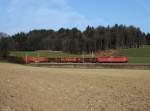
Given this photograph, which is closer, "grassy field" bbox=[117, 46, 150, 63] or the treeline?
"grassy field" bbox=[117, 46, 150, 63]

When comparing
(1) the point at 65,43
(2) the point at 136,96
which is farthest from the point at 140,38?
(2) the point at 136,96

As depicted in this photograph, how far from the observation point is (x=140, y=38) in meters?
159

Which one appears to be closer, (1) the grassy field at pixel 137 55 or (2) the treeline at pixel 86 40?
(1) the grassy field at pixel 137 55

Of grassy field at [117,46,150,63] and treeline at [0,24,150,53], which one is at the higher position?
treeline at [0,24,150,53]

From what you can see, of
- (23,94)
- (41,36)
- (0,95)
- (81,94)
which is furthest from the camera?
(41,36)

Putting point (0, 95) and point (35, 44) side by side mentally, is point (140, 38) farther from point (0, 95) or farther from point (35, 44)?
point (0, 95)

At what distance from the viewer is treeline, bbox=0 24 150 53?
452 feet

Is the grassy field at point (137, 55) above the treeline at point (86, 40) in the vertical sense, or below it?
below

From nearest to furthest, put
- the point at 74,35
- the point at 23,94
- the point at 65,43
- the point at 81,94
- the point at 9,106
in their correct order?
1. the point at 9,106
2. the point at 23,94
3. the point at 81,94
4. the point at 65,43
5. the point at 74,35

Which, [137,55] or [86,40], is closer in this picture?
[137,55]

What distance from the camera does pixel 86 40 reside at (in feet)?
454

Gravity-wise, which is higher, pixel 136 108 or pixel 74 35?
pixel 74 35

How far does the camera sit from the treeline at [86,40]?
452 feet

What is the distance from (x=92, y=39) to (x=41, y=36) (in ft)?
155
